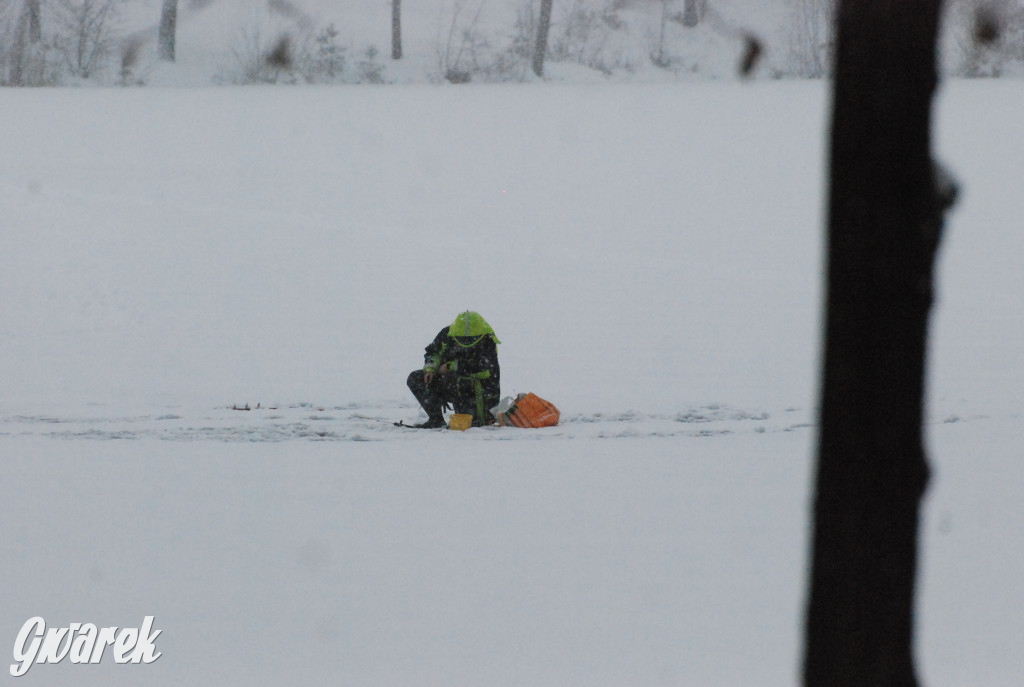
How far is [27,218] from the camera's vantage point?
893 inches

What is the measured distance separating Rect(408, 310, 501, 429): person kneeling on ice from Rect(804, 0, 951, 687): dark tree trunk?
5.62 m

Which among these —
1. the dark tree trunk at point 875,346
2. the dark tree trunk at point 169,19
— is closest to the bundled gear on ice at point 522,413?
the dark tree trunk at point 169,19

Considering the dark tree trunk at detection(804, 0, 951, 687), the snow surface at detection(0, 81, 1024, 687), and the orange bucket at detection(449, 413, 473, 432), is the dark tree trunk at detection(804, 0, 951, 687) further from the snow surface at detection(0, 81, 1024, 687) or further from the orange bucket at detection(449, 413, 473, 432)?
the orange bucket at detection(449, 413, 473, 432)

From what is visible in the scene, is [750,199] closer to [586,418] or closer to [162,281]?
[162,281]

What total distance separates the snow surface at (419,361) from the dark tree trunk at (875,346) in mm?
649

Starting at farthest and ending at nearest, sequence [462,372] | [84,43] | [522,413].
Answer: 1. [84,43]
2. [522,413]
3. [462,372]

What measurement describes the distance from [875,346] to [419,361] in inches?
449

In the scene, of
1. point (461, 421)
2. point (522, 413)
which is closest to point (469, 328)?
point (461, 421)

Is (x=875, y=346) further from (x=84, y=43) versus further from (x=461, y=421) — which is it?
(x=84, y=43)

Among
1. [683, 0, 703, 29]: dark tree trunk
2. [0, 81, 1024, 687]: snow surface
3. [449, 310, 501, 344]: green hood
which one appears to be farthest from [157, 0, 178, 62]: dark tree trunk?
[449, 310, 501, 344]: green hood

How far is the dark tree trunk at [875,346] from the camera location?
12.4ft

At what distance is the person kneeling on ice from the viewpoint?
9531 mm

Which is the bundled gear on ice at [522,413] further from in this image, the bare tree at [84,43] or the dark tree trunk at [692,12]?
the bare tree at [84,43]

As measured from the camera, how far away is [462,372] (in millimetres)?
9680
